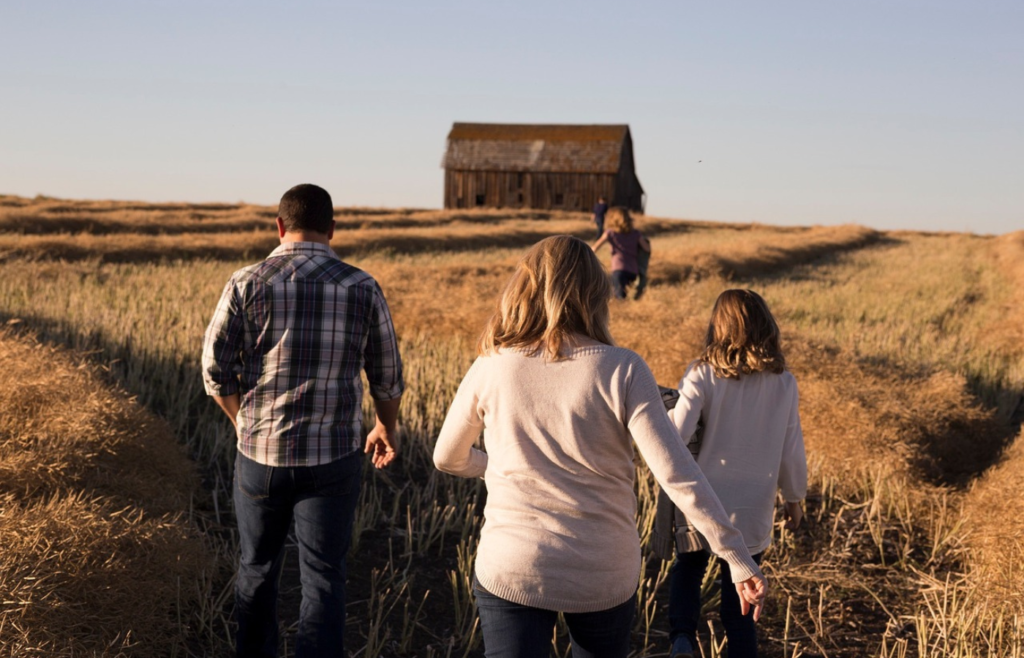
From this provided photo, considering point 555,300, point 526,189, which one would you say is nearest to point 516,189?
point 526,189

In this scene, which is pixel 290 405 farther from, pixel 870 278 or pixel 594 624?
pixel 870 278

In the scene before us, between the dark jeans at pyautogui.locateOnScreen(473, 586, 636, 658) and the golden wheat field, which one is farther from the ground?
the dark jeans at pyautogui.locateOnScreen(473, 586, 636, 658)

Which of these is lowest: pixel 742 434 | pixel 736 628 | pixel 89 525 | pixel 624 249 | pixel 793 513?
pixel 736 628

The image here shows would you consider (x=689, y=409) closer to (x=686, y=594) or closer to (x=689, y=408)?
(x=689, y=408)

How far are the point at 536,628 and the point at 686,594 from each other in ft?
4.29

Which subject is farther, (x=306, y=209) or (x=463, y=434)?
(x=306, y=209)

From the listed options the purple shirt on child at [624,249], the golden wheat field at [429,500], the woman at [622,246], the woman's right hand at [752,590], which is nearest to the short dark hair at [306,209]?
the golden wheat field at [429,500]

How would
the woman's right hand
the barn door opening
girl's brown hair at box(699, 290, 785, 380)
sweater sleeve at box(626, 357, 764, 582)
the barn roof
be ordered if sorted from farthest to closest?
the barn door opening
the barn roof
girl's brown hair at box(699, 290, 785, 380)
the woman's right hand
sweater sleeve at box(626, 357, 764, 582)

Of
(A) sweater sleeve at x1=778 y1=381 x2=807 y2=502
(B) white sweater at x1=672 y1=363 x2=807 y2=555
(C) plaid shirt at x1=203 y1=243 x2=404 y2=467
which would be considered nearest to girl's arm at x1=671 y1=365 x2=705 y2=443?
(B) white sweater at x1=672 y1=363 x2=807 y2=555

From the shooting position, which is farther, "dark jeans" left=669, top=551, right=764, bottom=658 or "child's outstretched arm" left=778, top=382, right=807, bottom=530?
"child's outstretched arm" left=778, top=382, right=807, bottom=530

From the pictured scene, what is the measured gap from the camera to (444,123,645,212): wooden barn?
47188mm

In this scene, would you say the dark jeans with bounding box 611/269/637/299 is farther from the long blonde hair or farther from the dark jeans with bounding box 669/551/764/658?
the long blonde hair

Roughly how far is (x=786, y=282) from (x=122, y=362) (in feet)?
44.4

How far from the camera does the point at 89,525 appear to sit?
3.41 m
